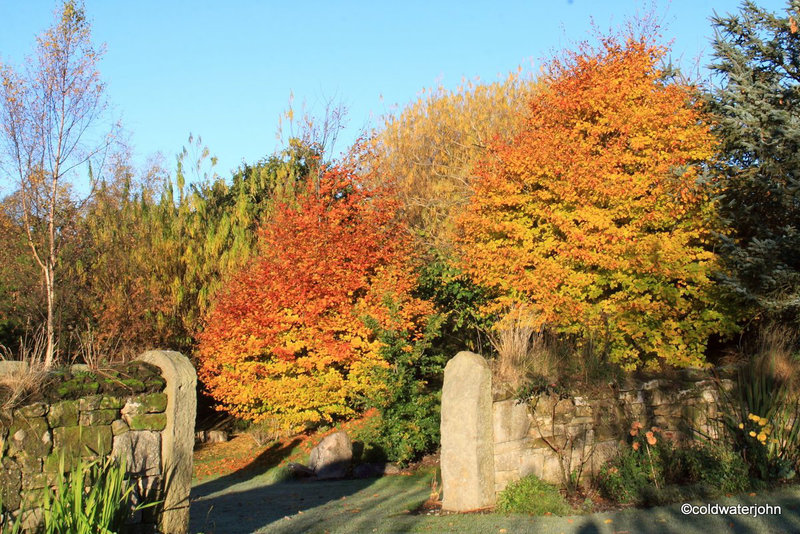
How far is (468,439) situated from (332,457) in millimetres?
6793

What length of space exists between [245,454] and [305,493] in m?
7.93

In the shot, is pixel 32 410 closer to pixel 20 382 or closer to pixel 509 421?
pixel 20 382

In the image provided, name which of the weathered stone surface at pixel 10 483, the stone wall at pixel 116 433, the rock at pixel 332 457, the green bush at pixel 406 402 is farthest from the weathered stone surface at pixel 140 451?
the rock at pixel 332 457

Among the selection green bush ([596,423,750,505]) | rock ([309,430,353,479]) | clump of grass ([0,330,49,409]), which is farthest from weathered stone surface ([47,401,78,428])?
rock ([309,430,353,479])

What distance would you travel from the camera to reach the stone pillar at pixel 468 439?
840 cm

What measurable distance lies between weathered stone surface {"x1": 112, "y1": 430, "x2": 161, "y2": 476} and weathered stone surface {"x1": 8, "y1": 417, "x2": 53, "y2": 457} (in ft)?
2.05

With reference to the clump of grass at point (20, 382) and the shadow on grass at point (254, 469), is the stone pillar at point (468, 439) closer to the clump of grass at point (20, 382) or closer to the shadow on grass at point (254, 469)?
the clump of grass at point (20, 382)

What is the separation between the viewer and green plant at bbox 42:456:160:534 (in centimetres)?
506

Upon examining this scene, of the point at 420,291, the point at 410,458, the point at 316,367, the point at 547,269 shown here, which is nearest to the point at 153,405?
the point at 410,458

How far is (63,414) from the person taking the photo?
610cm

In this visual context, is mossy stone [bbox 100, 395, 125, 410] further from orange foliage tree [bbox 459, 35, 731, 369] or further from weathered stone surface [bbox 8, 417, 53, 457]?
orange foliage tree [bbox 459, 35, 731, 369]

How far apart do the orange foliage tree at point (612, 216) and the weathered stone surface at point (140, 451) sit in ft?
27.4

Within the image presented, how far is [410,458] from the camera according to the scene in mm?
14047

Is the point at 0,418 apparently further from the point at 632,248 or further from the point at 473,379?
the point at 632,248
